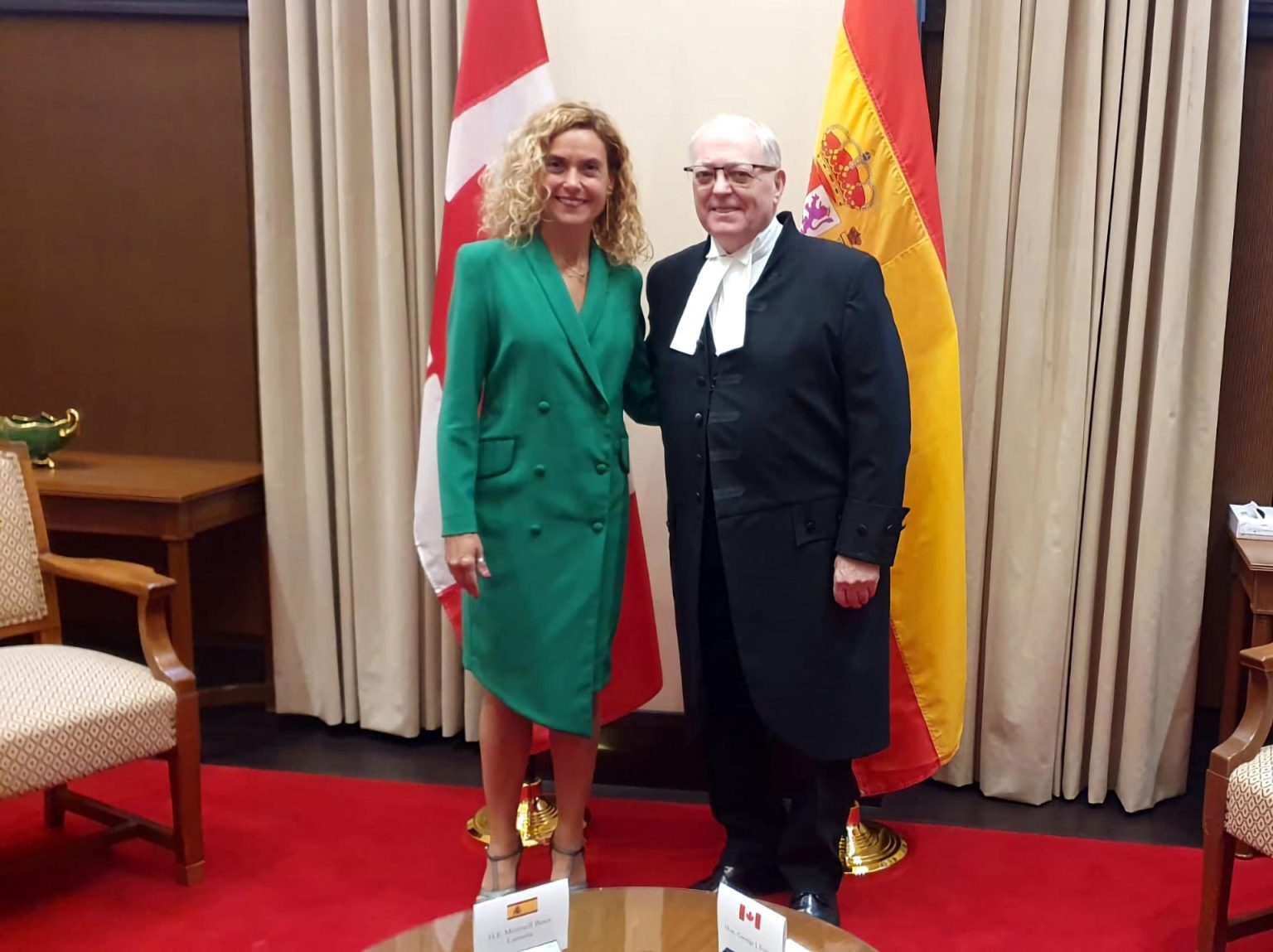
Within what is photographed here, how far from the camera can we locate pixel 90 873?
2488mm

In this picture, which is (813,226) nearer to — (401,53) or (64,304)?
(401,53)

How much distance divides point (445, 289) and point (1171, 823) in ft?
7.05

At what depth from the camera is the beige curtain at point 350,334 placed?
2998 mm

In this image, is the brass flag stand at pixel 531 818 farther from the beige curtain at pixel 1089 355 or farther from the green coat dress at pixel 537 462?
the beige curtain at pixel 1089 355

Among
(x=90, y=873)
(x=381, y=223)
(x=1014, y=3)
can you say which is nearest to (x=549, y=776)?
(x=90, y=873)

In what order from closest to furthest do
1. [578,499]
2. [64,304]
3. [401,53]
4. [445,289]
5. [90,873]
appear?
[578,499] → [90,873] → [445,289] → [401,53] → [64,304]

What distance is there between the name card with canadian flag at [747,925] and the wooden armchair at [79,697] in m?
1.35

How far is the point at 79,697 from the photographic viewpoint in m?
2.26

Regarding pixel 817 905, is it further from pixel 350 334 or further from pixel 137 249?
pixel 137 249

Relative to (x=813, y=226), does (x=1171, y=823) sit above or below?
below

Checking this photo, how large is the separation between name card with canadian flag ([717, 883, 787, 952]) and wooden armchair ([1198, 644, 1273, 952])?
983mm

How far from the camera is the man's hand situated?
2.04 metres

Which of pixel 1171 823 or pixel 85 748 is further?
pixel 1171 823

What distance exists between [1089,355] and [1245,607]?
0.72 m
